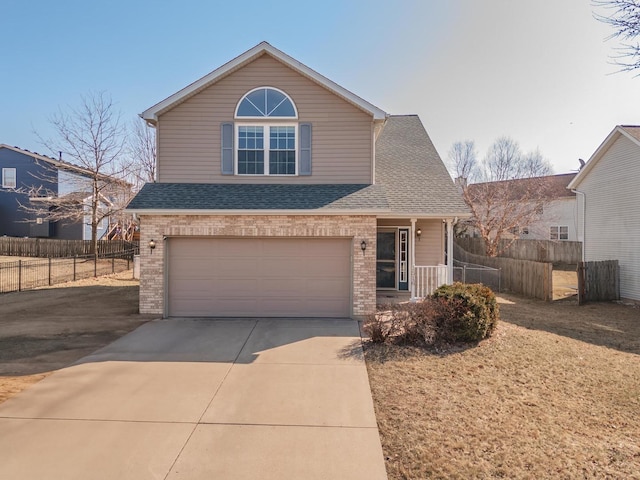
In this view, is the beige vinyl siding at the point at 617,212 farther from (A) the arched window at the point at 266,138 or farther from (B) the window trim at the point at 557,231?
(B) the window trim at the point at 557,231

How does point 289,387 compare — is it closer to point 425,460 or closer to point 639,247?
point 425,460

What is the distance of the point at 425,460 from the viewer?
12.3 ft

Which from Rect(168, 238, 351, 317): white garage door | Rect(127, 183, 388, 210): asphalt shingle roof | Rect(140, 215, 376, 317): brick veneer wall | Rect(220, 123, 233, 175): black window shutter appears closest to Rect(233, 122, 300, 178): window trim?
Rect(220, 123, 233, 175): black window shutter

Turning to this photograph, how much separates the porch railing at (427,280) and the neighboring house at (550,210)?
20.2 m

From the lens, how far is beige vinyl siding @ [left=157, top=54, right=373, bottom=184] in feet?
35.0

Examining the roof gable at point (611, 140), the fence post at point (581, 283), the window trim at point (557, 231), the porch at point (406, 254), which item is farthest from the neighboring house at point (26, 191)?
the window trim at point (557, 231)

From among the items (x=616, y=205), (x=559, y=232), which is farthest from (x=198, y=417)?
(x=559, y=232)

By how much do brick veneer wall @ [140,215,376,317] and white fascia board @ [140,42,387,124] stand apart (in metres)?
3.17

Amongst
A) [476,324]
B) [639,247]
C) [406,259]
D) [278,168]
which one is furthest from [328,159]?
[639,247]

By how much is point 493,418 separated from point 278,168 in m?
8.34

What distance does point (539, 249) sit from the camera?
2889 centimetres

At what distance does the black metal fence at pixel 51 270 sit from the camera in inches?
584

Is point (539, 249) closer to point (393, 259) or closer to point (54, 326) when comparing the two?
point (393, 259)

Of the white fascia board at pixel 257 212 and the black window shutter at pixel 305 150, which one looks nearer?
the white fascia board at pixel 257 212
